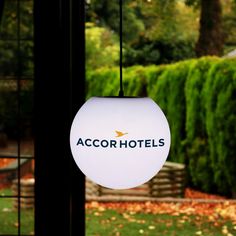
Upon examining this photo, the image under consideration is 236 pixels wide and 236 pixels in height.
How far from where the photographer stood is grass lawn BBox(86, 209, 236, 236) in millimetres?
5523

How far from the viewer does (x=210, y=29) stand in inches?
380

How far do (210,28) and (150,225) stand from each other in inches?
183

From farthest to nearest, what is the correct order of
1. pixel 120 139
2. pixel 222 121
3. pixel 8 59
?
1. pixel 8 59
2. pixel 222 121
3. pixel 120 139

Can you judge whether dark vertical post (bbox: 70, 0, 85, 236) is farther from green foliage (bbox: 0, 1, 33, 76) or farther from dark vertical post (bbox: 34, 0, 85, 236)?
green foliage (bbox: 0, 1, 33, 76)

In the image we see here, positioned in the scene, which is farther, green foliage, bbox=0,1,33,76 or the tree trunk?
green foliage, bbox=0,1,33,76

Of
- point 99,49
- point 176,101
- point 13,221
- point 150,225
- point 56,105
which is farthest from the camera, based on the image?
point 99,49

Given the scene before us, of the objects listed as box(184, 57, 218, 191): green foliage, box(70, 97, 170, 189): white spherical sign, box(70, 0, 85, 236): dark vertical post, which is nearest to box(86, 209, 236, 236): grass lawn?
box(184, 57, 218, 191): green foliage

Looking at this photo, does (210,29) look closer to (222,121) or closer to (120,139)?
(222,121)

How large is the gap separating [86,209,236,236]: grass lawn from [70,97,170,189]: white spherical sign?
327cm

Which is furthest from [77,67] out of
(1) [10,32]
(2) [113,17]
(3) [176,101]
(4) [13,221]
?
(2) [113,17]

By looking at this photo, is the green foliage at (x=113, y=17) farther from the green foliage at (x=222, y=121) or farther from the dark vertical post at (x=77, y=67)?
the dark vertical post at (x=77, y=67)

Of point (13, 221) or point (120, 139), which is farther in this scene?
point (13, 221)

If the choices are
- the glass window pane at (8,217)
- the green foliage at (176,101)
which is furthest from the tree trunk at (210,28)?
the glass window pane at (8,217)

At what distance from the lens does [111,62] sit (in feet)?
42.0
